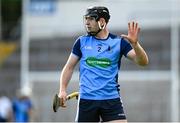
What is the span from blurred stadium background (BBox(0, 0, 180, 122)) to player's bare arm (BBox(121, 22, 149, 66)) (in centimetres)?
1095

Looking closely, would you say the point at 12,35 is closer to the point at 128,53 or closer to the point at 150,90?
the point at 150,90

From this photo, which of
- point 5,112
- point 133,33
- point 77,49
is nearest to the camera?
point 133,33

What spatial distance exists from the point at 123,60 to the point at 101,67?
42.1ft

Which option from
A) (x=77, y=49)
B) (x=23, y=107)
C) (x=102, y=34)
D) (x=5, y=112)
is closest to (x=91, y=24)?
(x=102, y=34)

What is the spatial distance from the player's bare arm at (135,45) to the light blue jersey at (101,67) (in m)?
0.11

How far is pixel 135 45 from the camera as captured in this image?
9.02 m

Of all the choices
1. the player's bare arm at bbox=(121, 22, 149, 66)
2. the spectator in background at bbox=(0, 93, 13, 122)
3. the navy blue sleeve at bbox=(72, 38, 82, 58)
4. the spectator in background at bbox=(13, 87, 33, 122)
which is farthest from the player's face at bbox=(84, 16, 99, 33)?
the spectator in background at bbox=(0, 93, 13, 122)

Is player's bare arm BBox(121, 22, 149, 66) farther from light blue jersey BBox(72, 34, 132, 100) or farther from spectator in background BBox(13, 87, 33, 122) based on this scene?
spectator in background BBox(13, 87, 33, 122)

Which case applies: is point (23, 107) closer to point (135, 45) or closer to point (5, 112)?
point (5, 112)

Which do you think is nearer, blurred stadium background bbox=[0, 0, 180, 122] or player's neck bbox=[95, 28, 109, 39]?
player's neck bbox=[95, 28, 109, 39]

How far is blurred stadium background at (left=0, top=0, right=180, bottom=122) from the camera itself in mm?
21188

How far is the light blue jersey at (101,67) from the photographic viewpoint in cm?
932

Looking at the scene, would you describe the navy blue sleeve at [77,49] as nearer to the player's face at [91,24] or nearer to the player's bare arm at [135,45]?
the player's face at [91,24]

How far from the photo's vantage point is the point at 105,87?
9.31 meters
